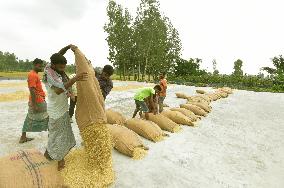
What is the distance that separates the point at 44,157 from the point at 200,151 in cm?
347

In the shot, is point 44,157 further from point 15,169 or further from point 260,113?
point 260,113

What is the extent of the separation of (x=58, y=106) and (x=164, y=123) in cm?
387

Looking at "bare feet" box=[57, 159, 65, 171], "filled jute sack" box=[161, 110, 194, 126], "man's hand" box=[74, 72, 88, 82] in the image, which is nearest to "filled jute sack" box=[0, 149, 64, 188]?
"bare feet" box=[57, 159, 65, 171]

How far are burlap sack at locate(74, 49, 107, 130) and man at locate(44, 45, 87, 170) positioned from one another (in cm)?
14

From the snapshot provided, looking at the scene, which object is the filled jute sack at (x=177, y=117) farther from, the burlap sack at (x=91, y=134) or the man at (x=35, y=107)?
the burlap sack at (x=91, y=134)

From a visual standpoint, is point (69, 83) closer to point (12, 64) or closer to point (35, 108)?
point (35, 108)

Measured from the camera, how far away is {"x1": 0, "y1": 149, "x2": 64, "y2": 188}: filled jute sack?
3945 millimetres

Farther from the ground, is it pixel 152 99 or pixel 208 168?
pixel 152 99

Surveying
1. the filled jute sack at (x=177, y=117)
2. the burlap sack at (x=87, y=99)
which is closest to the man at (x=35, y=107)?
the burlap sack at (x=87, y=99)

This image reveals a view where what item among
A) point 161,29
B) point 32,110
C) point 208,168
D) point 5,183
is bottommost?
point 208,168

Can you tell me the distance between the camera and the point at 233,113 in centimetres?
1159

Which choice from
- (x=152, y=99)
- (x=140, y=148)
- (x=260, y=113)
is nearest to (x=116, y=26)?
(x=260, y=113)

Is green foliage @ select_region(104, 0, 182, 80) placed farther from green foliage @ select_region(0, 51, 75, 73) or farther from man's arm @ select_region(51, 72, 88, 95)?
green foliage @ select_region(0, 51, 75, 73)

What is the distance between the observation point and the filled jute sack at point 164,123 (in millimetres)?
7730
